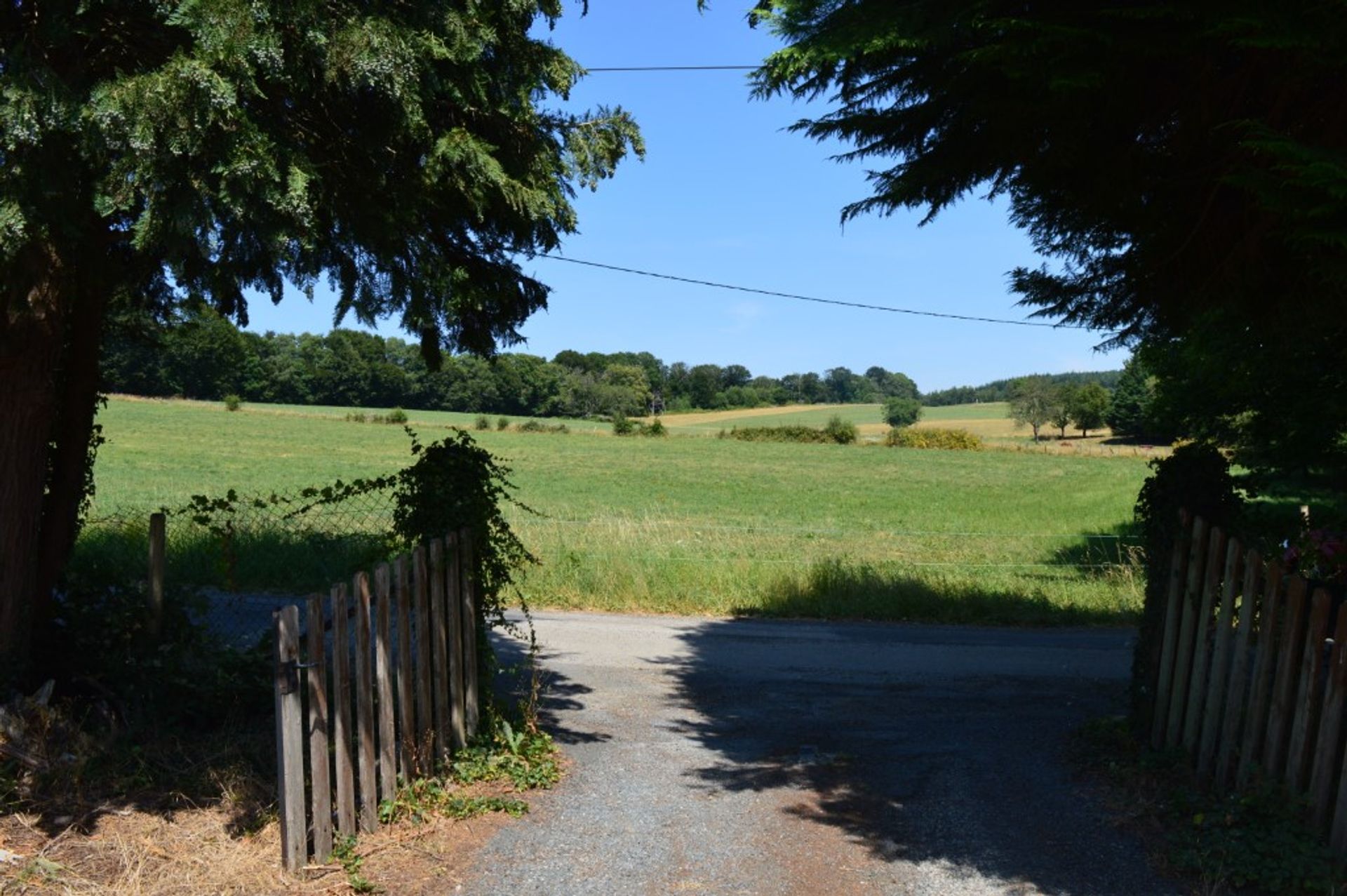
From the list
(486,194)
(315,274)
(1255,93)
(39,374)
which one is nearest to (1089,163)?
(1255,93)

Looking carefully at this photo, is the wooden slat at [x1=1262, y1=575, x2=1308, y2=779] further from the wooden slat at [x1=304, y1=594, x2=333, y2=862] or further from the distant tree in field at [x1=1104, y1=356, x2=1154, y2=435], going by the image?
the distant tree in field at [x1=1104, y1=356, x2=1154, y2=435]

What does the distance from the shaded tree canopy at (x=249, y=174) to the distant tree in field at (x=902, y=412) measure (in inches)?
4048

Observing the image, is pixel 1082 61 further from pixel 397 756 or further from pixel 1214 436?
pixel 1214 436

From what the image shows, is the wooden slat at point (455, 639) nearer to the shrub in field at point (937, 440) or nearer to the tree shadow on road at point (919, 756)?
the tree shadow on road at point (919, 756)

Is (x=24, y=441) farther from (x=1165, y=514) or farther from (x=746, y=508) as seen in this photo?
(x=746, y=508)

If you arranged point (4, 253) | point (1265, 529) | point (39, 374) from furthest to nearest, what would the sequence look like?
point (1265, 529)
point (39, 374)
point (4, 253)

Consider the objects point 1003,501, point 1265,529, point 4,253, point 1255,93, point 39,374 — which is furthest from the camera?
point 1003,501

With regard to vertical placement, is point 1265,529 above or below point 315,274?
below

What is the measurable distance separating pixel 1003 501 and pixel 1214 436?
25.7m

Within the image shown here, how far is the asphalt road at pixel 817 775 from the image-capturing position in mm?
4840

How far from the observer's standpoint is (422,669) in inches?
224

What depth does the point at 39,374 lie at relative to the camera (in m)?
5.88

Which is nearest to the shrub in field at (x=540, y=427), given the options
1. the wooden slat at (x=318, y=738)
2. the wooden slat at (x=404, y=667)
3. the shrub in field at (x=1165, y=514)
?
the shrub in field at (x=1165, y=514)

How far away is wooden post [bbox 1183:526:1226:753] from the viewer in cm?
561
